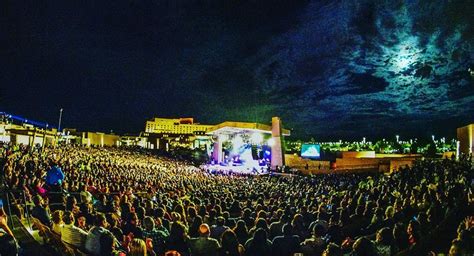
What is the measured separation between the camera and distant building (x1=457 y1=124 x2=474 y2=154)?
26.3 meters

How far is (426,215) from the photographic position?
699 cm

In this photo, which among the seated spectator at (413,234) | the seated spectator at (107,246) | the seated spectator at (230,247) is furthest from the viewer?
the seated spectator at (413,234)

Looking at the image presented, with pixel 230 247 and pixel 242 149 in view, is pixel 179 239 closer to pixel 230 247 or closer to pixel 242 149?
pixel 230 247

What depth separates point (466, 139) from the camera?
91.1 feet

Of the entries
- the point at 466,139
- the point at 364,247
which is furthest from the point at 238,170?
the point at 364,247

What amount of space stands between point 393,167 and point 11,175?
94.3 ft

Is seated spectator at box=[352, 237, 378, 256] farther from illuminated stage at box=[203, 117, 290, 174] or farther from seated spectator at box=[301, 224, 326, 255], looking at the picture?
illuminated stage at box=[203, 117, 290, 174]

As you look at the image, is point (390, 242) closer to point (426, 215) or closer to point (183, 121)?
point (426, 215)

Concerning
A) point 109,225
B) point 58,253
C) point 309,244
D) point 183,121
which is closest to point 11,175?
point 109,225

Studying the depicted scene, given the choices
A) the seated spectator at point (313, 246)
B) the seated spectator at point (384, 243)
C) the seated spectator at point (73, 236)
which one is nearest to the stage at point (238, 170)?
the seated spectator at point (73, 236)

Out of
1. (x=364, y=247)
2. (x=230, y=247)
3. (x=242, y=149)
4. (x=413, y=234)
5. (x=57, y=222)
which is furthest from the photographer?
(x=242, y=149)

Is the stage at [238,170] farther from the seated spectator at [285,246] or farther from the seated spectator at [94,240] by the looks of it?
the seated spectator at [285,246]

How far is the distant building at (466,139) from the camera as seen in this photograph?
26.3 m

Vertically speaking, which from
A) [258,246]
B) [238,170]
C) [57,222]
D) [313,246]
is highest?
[238,170]
